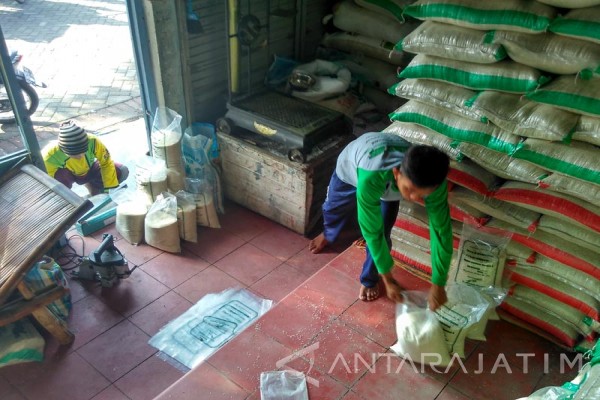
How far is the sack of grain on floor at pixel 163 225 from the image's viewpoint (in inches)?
140

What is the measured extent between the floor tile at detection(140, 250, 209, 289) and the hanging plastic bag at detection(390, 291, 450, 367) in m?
1.58

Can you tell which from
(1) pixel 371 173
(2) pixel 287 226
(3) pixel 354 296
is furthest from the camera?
(2) pixel 287 226

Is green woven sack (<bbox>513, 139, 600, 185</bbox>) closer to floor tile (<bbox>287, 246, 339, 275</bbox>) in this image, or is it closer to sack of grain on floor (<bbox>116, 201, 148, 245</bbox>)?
floor tile (<bbox>287, 246, 339, 275</bbox>)

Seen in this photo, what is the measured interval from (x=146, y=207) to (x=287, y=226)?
1.11m

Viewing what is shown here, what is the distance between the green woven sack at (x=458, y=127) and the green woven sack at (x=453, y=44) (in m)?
0.30

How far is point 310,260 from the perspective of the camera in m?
3.65

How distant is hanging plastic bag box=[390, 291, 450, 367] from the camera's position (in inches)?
96.5

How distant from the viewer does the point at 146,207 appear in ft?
12.2

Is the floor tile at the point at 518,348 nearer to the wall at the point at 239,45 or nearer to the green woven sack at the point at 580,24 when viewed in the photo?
the green woven sack at the point at 580,24

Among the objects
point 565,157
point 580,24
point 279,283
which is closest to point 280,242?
point 279,283

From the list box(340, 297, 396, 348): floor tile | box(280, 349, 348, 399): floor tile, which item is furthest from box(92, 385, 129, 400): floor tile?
box(340, 297, 396, 348): floor tile

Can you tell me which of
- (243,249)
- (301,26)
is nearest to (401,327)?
(243,249)

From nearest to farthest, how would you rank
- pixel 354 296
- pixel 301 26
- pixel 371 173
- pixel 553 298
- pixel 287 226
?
pixel 371 173, pixel 553 298, pixel 354 296, pixel 287 226, pixel 301 26

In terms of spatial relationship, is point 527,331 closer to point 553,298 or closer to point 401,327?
point 553,298
